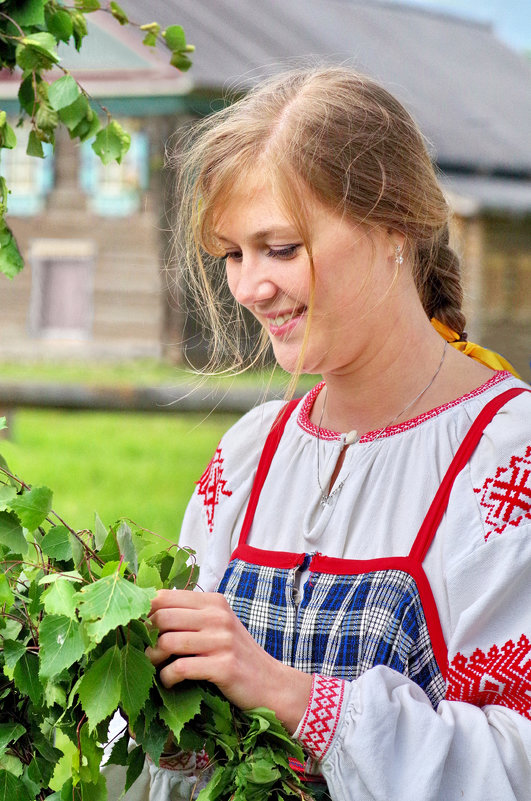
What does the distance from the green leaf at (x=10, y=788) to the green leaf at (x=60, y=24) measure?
1.09m

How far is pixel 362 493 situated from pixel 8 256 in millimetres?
664

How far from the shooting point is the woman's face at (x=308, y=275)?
152 cm

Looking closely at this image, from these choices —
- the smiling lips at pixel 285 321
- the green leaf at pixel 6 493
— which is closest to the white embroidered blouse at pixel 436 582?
the smiling lips at pixel 285 321

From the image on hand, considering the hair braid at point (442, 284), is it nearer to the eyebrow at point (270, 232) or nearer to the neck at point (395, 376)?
the neck at point (395, 376)

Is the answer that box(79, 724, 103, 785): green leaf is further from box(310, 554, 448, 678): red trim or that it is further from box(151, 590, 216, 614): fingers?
box(310, 554, 448, 678): red trim

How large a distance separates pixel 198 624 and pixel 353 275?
1.85 ft

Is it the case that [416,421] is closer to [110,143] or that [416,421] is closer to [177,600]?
[177,600]

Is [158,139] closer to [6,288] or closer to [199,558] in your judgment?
[6,288]

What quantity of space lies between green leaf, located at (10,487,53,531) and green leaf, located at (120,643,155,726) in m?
0.20

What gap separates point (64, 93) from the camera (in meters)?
1.61

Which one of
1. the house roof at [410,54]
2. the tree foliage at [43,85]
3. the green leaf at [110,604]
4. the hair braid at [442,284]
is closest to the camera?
the green leaf at [110,604]

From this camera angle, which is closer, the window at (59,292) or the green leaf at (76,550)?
the green leaf at (76,550)

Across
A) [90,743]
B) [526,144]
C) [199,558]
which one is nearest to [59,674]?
[90,743]

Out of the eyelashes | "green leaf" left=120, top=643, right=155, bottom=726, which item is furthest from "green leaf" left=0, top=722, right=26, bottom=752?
the eyelashes
